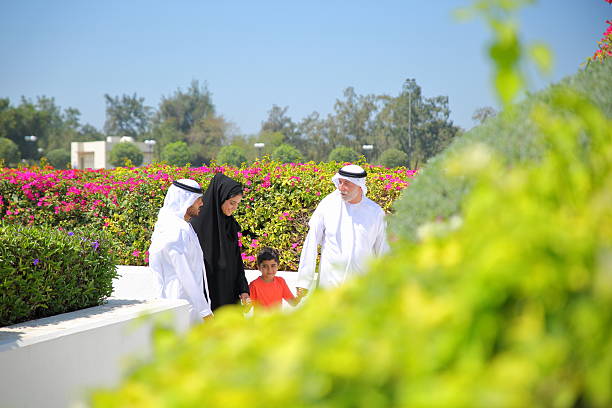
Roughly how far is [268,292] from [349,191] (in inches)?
49.6

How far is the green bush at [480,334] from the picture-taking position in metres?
0.85

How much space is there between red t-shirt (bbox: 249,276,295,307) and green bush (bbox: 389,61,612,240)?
12.7 ft

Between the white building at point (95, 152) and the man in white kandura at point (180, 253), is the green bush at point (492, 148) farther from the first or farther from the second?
the white building at point (95, 152)

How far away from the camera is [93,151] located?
62.6m

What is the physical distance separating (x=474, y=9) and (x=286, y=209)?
299 inches

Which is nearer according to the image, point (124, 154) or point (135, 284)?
point (135, 284)

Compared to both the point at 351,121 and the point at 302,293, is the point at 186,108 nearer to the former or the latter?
the point at 351,121

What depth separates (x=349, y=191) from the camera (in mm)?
5402

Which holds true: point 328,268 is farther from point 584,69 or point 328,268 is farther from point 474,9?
point 474,9

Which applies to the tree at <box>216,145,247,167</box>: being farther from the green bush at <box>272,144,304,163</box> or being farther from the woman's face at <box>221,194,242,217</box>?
the woman's face at <box>221,194,242,217</box>

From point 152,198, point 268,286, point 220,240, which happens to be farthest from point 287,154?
point 220,240

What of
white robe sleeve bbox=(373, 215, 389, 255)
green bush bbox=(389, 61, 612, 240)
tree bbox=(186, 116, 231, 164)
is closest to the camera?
green bush bbox=(389, 61, 612, 240)

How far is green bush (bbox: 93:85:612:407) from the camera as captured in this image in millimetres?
852

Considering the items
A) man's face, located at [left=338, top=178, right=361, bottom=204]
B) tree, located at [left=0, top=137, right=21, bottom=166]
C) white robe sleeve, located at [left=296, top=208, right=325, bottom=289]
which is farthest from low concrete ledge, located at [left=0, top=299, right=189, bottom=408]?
tree, located at [left=0, top=137, right=21, bottom=166]
